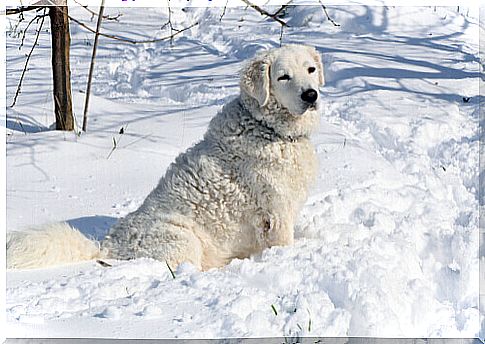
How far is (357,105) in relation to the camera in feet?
26.7

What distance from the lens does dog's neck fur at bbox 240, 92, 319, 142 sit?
4.21 meters

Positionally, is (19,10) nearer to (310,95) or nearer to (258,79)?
(258,79)

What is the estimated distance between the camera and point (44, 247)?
3.75m

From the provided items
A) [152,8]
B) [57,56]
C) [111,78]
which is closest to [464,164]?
[57,56]

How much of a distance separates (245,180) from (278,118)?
448 millimetres

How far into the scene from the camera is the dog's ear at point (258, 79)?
4125 mm

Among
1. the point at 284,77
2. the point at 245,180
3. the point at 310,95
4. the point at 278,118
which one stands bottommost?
the point at 245,180

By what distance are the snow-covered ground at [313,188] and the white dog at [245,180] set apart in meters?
0.25

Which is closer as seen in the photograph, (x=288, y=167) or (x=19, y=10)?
(x=288, y=167)

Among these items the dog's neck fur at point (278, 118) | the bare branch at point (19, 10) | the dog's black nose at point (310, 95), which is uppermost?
the bare branch at point (19, 10)

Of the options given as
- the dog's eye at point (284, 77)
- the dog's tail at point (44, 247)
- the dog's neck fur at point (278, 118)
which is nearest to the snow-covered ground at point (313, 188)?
the dog's tail at point (44, 247)

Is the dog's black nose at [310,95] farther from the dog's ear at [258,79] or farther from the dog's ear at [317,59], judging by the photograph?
the dog's ear at [317,59]

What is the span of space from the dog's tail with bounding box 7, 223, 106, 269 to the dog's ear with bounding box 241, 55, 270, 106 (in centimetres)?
138

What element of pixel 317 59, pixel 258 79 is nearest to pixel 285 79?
pixel 258 79
